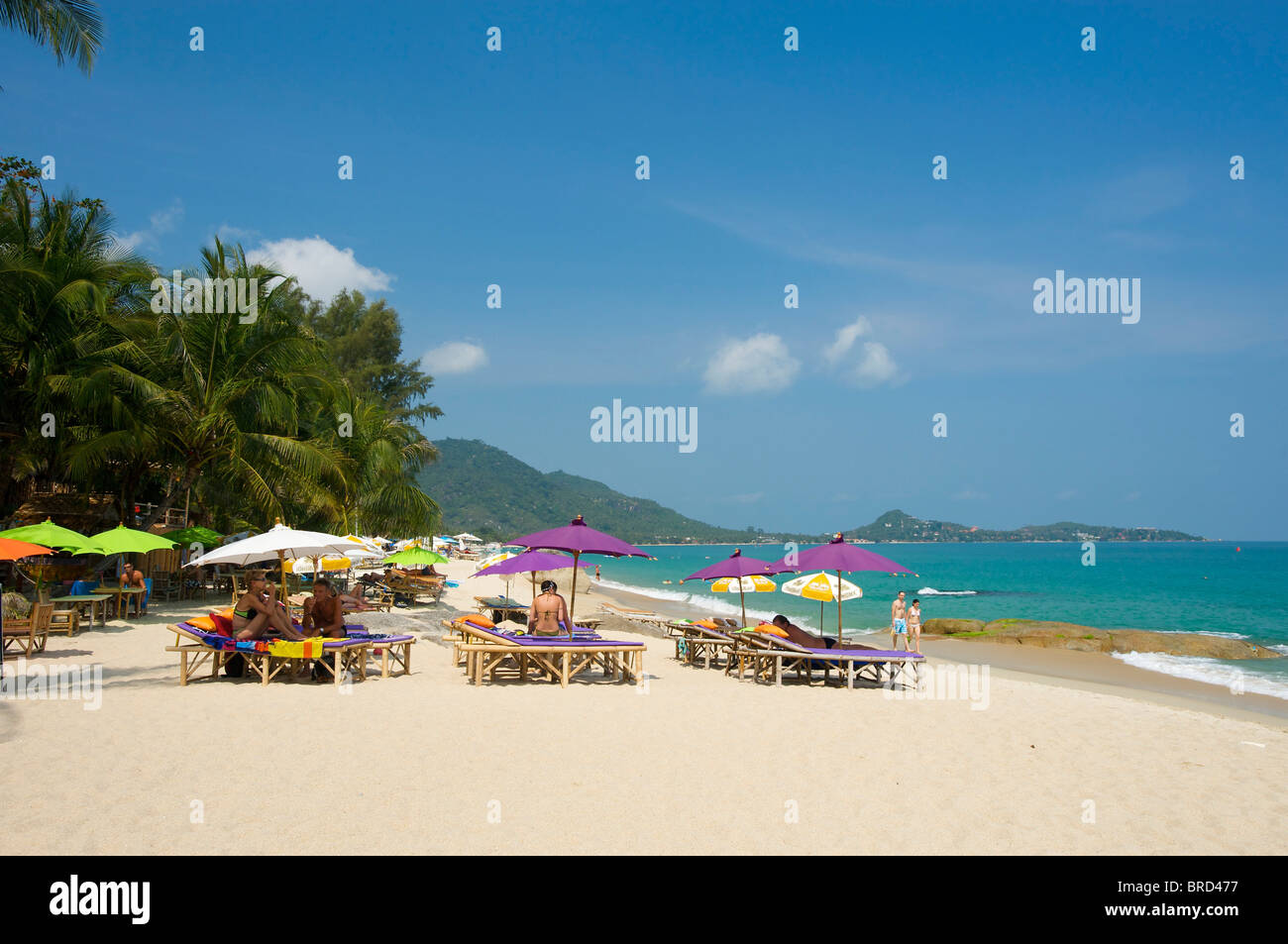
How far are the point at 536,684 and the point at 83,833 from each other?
6.21m

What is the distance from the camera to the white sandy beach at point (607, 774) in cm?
469

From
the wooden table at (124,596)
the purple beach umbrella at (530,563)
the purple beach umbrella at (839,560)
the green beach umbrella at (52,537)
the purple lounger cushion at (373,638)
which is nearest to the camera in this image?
the purple lounger cushion at (373,638)

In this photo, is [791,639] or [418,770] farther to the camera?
[791,639]

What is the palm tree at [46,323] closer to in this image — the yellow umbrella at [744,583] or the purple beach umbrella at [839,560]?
the yellow umbrella at [744,583]

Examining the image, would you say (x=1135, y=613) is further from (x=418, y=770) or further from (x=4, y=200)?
(x=4, y=200)

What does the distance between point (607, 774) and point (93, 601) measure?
12.6m

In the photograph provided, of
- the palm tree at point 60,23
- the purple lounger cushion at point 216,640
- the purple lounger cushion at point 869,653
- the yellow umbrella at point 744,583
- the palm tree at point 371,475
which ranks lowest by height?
the purple lounger cushion at point 869,653

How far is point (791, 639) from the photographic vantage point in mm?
11828

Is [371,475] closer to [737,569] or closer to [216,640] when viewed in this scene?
[737,569]

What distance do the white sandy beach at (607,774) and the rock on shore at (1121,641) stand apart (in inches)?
464

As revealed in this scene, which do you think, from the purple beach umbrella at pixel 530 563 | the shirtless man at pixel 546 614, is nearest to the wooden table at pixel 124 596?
the purple beach umbrella at pixel 530 563

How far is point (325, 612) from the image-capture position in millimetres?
10547

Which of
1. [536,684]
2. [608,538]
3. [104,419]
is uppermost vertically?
[104,419]
